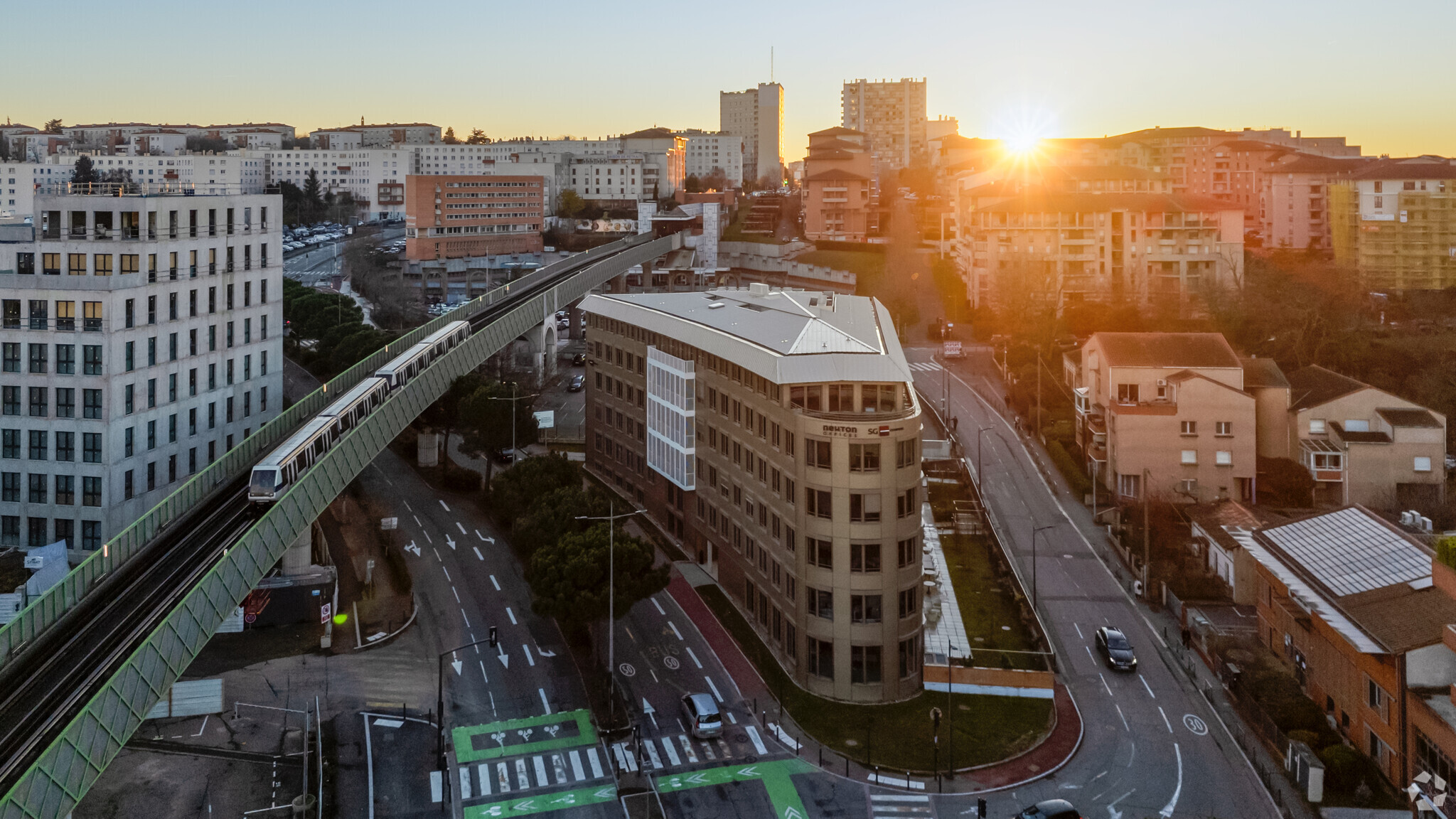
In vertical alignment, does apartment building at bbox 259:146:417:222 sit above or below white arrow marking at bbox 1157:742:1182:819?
above

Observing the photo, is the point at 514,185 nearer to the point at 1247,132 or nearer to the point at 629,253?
the point at 629,253

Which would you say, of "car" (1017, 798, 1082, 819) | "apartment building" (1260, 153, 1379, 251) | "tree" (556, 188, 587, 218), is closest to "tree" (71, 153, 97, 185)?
"tree" (556, 188, 587, 218)

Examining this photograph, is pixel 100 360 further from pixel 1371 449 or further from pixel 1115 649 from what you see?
pixel 1371 449

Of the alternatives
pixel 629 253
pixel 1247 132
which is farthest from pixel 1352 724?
pixel 1247 132

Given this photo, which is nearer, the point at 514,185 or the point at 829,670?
the point at 829,670

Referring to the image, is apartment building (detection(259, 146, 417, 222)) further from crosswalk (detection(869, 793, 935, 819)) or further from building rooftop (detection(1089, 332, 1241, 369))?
crosswalk (detection(869, 793, 935, 819))

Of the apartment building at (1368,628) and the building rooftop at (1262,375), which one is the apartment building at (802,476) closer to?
the apartment building at (1368,628)

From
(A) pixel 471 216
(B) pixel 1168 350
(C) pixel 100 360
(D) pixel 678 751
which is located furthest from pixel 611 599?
(A) pixel 471 216
